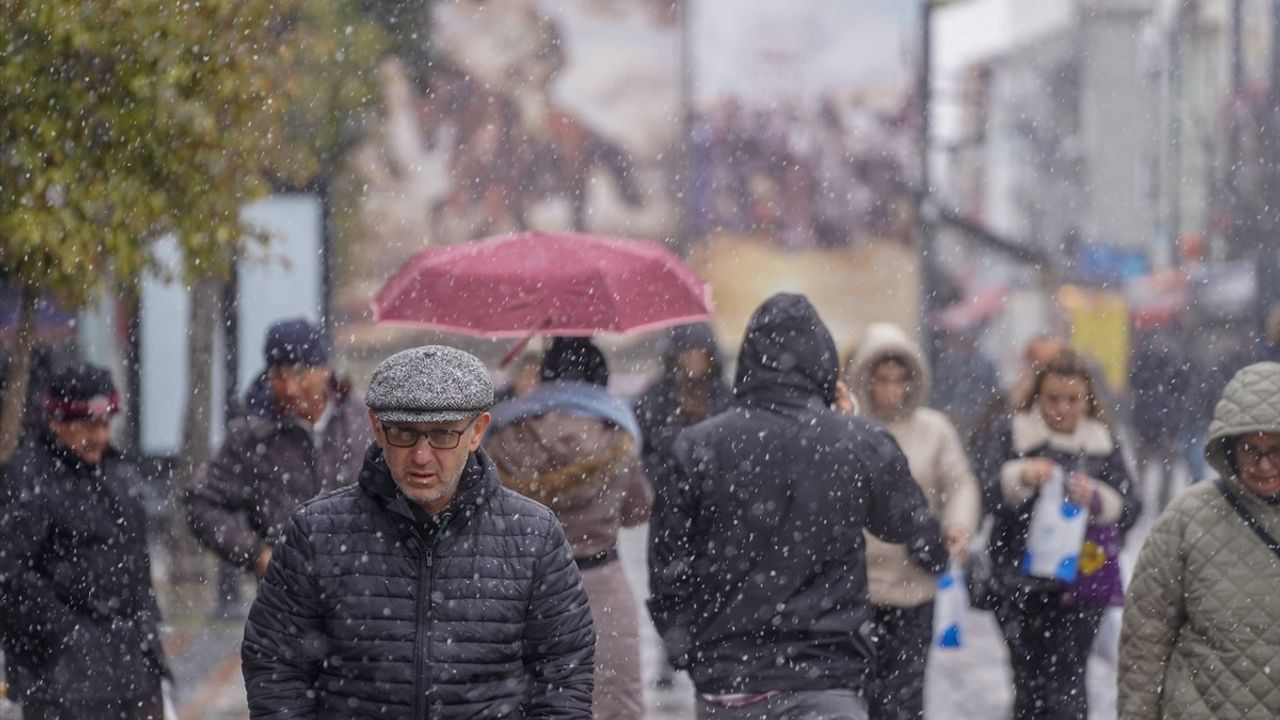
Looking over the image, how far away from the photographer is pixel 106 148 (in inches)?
360

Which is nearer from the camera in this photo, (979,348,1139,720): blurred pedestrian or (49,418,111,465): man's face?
(49,418,111,465): man's face

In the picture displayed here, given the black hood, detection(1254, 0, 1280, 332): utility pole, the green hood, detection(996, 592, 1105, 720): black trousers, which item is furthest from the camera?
detection(1254, 0, 1280, 332): utility pole

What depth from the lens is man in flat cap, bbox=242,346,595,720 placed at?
4055 mm

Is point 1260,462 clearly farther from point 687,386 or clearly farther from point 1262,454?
point 687,386

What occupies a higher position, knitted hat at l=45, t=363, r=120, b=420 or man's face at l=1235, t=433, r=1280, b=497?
knitted hat at l=45, t=363, r=120, b=420

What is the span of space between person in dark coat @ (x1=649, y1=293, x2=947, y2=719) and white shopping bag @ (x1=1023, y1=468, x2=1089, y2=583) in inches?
76.4

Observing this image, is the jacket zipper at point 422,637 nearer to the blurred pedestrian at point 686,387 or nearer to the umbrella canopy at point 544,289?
the umbrella canopy at point 544,289

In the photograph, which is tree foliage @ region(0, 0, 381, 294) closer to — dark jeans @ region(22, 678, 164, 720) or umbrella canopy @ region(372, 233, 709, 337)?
umbrella canopy @ region(372, 233, 709, 337)

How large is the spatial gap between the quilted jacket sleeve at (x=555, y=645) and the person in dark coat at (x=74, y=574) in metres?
2.57

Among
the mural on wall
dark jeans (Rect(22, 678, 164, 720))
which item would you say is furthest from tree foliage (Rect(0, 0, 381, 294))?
the mural on wall

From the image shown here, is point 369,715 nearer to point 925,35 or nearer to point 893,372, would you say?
point 893,372

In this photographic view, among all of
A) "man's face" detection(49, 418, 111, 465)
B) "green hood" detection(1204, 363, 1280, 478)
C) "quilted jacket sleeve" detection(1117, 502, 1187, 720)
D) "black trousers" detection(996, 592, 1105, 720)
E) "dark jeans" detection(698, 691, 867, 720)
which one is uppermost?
"green hood" detection(1204, 363, 1280, 478)

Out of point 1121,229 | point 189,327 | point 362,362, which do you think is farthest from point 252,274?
point 1121,229

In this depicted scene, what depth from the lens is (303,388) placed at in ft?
22.4
